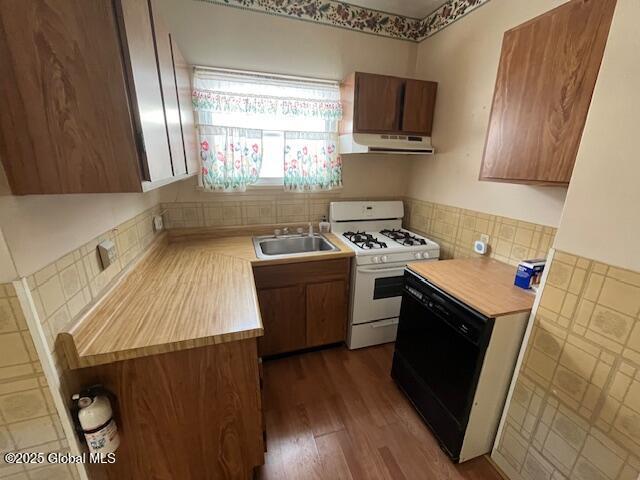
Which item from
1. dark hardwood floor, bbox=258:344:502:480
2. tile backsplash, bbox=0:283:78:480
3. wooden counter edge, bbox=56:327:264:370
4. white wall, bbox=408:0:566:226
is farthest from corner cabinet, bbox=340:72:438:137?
tile backsplash, bbox=0:283:78:480

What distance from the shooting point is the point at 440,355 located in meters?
1.45

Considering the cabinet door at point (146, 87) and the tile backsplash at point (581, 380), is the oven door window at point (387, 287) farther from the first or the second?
the cabinet door at point (146, 87)

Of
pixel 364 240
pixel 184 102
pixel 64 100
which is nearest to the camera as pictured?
pixel 64 100

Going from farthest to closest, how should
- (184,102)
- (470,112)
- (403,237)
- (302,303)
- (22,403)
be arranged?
(403,237)
(302,303)
(470,112)
(184,102)
(22,403)

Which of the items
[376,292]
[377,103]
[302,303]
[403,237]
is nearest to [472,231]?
[403,237]

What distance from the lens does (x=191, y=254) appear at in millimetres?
1848

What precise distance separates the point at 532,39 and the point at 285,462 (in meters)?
2.38

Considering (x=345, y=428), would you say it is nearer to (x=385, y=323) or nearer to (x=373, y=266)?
(x=385, y=323)

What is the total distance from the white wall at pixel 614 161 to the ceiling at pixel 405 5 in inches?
60.6

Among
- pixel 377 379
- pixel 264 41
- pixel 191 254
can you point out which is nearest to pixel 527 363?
pixel 377 379

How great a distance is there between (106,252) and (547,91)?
6.64ft

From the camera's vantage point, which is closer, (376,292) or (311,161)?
(376,292)

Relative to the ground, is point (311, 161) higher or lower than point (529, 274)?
higher

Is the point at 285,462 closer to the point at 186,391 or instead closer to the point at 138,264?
the point at 186,391
